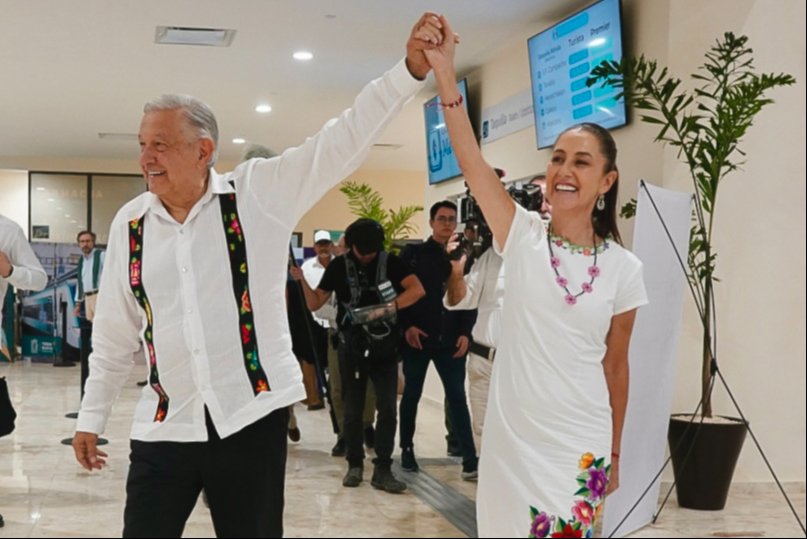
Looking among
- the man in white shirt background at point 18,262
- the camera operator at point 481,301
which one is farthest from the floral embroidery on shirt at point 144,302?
the camera operator at point 481,301

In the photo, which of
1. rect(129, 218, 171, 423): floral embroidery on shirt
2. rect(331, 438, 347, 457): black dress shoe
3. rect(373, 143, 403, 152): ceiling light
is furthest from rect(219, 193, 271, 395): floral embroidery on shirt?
rect(373, 143, 403, 152): ceiling light

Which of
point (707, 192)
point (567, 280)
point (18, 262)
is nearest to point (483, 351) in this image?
point (707, 192)

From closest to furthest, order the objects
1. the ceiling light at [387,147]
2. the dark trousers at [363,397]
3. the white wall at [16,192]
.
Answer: the dark trousers at [363,397] < the ceiling light at [387,147] < the white wall at [16,192]

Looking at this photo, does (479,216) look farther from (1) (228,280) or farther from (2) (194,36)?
(2) (194,36)

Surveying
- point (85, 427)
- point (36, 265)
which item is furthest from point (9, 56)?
point (85, 427)

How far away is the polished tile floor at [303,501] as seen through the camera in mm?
2682

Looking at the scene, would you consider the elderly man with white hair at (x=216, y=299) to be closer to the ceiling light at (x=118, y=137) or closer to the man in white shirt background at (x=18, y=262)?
the man in white shirt background at (x=18, y=262)

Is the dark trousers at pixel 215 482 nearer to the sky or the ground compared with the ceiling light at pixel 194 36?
nearer to the ground

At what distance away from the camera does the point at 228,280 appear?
1698 mm

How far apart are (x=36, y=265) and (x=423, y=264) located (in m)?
1.89

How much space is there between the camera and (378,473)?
4328 mm

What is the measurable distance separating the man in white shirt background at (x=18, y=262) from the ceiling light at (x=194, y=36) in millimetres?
3017

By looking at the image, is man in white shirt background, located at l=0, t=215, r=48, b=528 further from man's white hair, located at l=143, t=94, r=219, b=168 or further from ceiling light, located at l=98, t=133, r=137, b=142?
ceiling light, located at l=98, t=133, r=137, b=142

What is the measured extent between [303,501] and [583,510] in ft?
7.91
